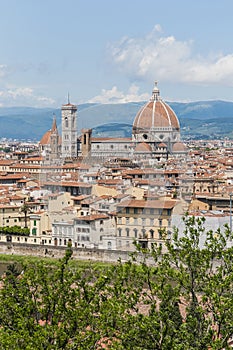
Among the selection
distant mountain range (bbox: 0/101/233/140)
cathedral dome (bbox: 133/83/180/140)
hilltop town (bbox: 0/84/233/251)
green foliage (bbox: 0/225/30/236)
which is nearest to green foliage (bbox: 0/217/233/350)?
hilltop town (bbox: 0/84/233/251)

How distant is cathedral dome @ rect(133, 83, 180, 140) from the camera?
49344 millimetres

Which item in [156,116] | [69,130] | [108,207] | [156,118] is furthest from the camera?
[156,116]

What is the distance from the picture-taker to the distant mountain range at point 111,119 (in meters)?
21.8

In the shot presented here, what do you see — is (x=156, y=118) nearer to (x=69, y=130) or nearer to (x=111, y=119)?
(x=69, y=130)

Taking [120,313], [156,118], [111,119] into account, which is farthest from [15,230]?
[156,118]

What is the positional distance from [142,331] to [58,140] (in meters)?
39.1

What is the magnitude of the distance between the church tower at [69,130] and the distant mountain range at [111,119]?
0.87 m

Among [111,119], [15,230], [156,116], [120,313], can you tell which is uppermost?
[156,116]

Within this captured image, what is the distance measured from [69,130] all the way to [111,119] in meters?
17.0

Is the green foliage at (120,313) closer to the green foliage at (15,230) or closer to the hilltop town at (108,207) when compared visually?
the hilltop town at (108,207)

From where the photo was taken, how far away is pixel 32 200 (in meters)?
25.0

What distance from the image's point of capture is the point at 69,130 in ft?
128

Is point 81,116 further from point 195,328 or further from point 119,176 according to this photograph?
point 195,328

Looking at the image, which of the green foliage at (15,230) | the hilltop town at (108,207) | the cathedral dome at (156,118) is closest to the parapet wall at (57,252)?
the hilltop town at (108,207)
